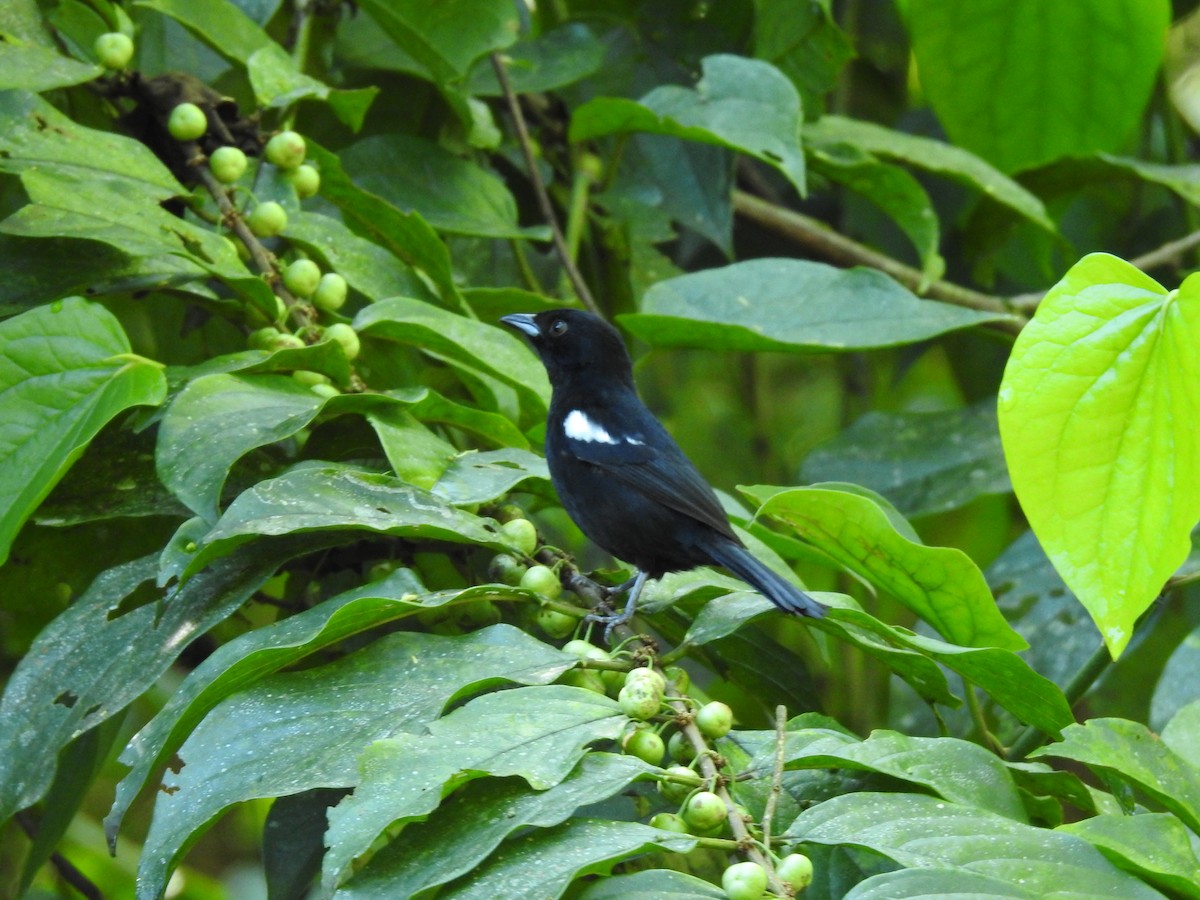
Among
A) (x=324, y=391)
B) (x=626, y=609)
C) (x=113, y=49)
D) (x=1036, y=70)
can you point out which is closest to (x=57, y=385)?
(x=324, y=391)

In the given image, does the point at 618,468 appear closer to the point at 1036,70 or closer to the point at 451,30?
the point at 451,30

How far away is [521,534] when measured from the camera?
1.71 meters

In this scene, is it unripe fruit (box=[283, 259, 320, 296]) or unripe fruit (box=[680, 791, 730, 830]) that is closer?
unripe fruit (box=[680, 791, 730, 830])

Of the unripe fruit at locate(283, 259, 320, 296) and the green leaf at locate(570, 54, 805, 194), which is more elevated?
the green leaf at locate(570, 54, 805, 194)

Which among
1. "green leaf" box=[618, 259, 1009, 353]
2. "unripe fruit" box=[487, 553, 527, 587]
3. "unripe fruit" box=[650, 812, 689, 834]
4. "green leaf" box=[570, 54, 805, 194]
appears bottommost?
"unripe fruit" box=[487, 553, 527, 587]

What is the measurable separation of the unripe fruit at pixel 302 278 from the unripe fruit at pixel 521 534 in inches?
21.0

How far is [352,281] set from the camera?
2047 millimetres

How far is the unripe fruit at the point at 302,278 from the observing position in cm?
196

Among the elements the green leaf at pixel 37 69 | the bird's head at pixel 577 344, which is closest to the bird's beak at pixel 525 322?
the bird's head at pixel 577 344

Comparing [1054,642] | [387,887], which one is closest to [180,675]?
[1054,642]

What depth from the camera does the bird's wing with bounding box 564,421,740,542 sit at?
7.70ft

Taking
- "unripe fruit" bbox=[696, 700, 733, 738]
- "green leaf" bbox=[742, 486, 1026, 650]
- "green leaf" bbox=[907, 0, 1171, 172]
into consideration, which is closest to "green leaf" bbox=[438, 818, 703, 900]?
"unripe fruit" bbox=[696, 700, 733, 738]

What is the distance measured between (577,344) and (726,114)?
585mm

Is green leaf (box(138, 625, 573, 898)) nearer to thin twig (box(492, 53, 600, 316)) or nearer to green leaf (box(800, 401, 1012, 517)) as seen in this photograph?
thin twig (box(492, 53, 600, 316))
